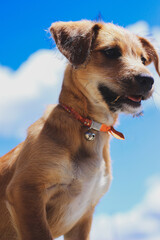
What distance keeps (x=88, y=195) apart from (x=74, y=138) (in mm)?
733

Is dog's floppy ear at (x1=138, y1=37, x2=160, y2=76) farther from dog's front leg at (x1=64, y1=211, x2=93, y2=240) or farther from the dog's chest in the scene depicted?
dog's front leg at (x1=64, y1=211, x2=93, y2=240)

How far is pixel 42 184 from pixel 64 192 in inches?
12.1

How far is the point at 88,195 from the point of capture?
3973 millimetres

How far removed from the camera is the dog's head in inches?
152

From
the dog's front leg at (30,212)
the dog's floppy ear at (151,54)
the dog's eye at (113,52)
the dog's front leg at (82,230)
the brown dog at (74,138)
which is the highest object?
the dog's floppy ear at (151,54)

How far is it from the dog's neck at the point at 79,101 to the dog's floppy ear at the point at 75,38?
20cm

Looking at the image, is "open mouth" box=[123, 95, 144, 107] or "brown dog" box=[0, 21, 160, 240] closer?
"brown dog" box=[0, 21, 160, 240]

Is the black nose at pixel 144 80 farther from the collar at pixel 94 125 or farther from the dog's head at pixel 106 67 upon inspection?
the collar at pixel 94 125

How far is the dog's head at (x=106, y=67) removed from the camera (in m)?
3.86

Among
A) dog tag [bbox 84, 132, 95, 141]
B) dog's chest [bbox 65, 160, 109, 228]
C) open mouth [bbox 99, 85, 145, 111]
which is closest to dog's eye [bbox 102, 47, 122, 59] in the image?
open mouth [bbox 99, 85, 145, 111]

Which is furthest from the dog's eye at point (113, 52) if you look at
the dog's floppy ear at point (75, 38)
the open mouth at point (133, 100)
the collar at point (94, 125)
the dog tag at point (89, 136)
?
the dog tag at point (89, 136)

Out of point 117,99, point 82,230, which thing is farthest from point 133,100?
point 82,230

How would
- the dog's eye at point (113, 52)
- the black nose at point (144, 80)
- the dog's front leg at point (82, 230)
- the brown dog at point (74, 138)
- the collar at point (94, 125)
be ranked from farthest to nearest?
the dog's front leg at point (82, 230)
the dog's eye at point (113, 52)
the collar at point (94, 125)
the black nose at point (144, 80)
the brown dog at point (74, 138)

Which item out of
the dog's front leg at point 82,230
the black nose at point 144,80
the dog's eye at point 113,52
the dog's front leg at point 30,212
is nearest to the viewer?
the dog's front leg at point 30,212
